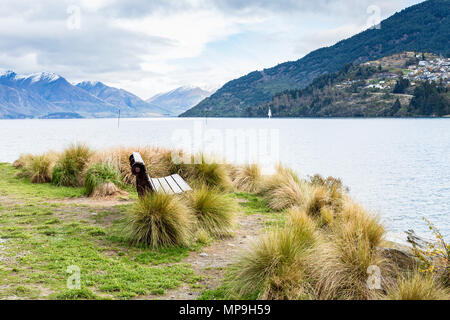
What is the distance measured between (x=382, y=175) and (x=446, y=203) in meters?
10.4

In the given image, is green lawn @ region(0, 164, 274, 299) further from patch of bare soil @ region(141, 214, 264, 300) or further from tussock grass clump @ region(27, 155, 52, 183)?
tussock grass clump @ region(27, 155, 52, 183)

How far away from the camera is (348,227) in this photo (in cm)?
556

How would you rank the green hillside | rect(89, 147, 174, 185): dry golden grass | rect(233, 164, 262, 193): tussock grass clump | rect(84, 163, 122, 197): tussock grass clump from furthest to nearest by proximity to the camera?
1. the green hillside
2. rect(233, 164, 262, 193): tussock grass clump
3. rect(89, 147, 174, 185): dry golden grass
4. rect(84, 163, 122, 197): tussock grass clump

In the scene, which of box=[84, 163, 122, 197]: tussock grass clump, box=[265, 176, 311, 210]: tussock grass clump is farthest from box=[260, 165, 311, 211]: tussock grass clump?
box=[84, 163, 122, 197]: tussock grass clump

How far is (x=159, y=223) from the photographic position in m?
6.32

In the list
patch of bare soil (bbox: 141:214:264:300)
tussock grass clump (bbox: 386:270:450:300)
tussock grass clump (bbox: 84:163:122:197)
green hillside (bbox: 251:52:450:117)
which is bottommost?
patch of bare soil (bbox: 141:214:264:300)

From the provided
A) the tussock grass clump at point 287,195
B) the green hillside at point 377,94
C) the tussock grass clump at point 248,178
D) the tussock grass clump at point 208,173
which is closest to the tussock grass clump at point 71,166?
the tussock grass clump at point 208,173

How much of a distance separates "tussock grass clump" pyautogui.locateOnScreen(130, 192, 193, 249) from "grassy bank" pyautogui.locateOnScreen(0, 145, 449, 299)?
2cm

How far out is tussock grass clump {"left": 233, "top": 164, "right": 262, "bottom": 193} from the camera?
12469 millimetres

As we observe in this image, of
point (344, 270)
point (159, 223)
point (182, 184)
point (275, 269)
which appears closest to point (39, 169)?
point (182, 184)

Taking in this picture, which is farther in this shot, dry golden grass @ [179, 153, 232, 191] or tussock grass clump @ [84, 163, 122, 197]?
dry golden grass @ [179, 153, 232, 191]

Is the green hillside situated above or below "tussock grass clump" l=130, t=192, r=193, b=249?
above

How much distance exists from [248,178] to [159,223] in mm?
6793

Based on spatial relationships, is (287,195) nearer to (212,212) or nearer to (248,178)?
(248,178)
